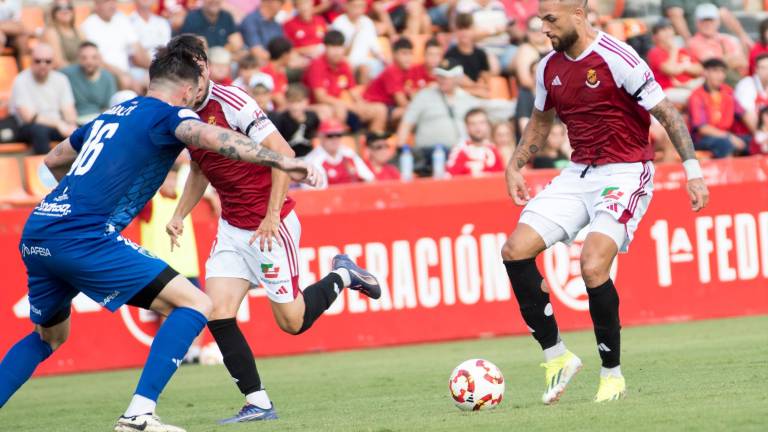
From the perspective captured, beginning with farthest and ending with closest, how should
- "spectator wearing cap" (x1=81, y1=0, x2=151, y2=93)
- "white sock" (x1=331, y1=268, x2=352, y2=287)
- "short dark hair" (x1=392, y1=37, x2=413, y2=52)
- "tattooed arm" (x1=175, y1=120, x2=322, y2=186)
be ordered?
"short dark hair" (x1=392, y1=37, x2=413, y2=52) → "spectator wearing cap" (x1=81, y1=0, x2=151, y2=93) → "white sock" (x1=331, y1=268, x2=352, y2=287) → "tattooed arm" (x1=175, y1=120, x2=322, y2=186)

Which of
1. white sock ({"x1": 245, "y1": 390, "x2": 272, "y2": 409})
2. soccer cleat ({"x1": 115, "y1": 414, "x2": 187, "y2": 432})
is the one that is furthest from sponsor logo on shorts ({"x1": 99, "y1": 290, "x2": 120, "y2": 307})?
white sock ({"x1": 245, "y1": 390, "x2": 272, "y2": 409})

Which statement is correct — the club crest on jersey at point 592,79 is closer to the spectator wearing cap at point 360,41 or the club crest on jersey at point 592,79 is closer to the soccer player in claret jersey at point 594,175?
the soccer player in claret jersey at point 594,175

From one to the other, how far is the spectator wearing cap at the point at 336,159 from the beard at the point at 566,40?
22.9 ft

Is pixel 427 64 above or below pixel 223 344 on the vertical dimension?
above

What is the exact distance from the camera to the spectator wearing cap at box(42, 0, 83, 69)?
1634cm

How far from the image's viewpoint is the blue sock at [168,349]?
7320 mm

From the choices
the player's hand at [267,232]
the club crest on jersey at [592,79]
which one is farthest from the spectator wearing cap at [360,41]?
the player's hand at [267,232]

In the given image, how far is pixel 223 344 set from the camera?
854cm

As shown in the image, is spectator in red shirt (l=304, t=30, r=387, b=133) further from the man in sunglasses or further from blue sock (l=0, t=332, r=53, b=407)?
blue sock (l=0, t=332, r=53, b=407)

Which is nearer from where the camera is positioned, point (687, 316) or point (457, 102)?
point (687, 316)

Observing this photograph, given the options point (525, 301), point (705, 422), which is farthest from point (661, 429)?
point (525, 301)

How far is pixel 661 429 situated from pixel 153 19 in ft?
39.3

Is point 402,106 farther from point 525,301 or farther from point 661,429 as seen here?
point 661,429

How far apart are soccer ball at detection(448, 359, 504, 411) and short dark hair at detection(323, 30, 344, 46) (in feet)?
31.2
